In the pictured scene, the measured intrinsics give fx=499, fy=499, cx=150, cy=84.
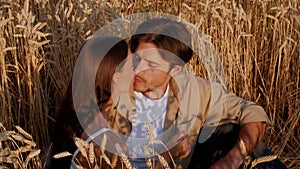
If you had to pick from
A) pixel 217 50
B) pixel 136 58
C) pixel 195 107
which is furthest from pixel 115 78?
pixel 217 50

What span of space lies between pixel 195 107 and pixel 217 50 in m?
0.62

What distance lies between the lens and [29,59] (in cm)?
220

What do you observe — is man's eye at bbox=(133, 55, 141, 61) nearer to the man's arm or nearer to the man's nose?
the man's nose

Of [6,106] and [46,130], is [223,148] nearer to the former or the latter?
[46,130]

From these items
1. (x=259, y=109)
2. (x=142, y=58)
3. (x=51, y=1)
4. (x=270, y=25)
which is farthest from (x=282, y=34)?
(x=51, y=1)

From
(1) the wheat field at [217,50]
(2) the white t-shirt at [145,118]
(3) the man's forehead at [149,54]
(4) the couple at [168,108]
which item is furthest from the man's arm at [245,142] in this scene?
(1) the wheat field at [217,50]

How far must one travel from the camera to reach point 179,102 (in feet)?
7.09

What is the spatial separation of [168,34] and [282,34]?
3.01 ft

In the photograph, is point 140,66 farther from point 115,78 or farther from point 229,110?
point 229,110

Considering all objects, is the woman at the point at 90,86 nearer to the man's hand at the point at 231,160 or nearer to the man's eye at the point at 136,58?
the man's eye at the point at 136,58

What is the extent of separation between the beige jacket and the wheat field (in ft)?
1.49

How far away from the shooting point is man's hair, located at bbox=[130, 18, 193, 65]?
6.81 feet

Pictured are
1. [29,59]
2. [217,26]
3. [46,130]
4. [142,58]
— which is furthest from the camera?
[217,26]

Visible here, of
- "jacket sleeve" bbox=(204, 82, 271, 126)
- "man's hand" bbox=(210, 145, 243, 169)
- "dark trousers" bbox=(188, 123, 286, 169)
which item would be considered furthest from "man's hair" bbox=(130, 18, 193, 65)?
"man's hand" bbox=(210, 145, 243, 169)
